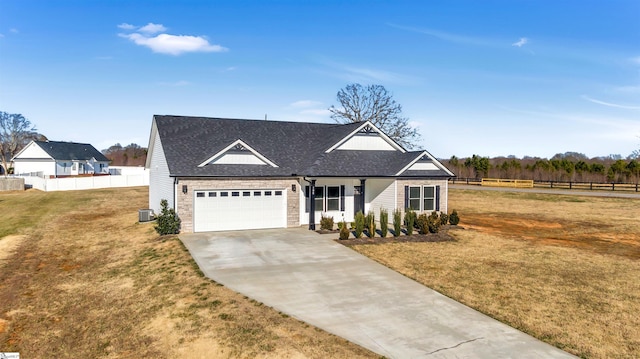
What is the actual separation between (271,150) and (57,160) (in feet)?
174

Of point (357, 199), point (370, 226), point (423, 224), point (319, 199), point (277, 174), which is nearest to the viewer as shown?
point (370, 226)

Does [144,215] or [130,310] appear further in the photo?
[144,215]

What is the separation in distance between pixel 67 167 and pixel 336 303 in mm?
68130

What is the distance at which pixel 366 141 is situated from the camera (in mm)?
26203

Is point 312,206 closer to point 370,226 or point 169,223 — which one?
point 370,226

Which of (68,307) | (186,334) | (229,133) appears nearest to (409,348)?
(186,334)

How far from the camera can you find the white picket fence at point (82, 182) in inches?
1865

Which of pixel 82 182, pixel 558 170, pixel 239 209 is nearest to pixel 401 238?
pixel 239 209

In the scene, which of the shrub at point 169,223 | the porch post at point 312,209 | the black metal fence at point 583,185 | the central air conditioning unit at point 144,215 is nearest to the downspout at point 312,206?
the porch post at point 312,209

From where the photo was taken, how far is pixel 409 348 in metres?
8.73

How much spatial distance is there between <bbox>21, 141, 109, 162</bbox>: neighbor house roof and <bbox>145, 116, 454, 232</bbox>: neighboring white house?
46.2 m

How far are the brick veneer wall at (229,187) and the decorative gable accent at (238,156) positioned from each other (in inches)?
47.2

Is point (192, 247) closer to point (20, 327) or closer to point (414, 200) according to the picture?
point (20, 327)

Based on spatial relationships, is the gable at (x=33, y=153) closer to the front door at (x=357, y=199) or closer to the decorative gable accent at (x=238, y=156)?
the decorative gable accent at (x=238, y=156)
